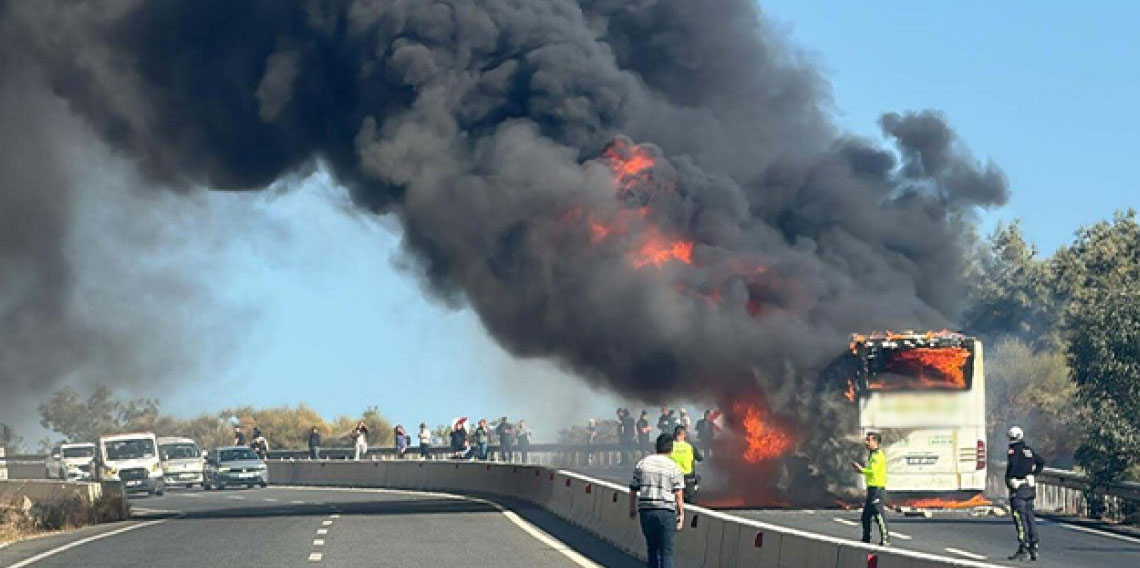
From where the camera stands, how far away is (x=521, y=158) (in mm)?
37781

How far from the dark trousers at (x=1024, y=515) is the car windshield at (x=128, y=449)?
36.8 metres

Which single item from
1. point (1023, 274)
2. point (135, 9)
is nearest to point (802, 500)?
point (135, 9)

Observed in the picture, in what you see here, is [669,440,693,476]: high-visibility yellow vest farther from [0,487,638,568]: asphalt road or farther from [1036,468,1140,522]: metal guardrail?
[1036,468,1140,522]: metal guardrail

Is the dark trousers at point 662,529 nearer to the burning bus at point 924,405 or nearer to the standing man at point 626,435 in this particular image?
the burning bus at point 924,405

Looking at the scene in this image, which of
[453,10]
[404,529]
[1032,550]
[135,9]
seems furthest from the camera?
[135,9]

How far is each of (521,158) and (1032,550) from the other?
1584cm

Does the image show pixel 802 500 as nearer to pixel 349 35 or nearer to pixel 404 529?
pixel 404 529

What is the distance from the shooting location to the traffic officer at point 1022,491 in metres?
25.5

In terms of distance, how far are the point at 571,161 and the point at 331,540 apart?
13149mm

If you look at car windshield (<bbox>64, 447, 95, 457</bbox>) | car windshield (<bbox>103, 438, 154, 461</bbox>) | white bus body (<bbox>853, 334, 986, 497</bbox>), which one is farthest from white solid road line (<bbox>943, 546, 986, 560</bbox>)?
car windshield (<bbox>64, 447, 95, 457</bbox>)

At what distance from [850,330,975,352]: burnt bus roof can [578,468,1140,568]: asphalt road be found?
316 cm

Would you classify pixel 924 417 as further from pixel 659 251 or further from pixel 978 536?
pixel 659 251

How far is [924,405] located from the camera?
33031mm

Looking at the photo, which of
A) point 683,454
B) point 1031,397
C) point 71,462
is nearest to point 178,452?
point 71,462
